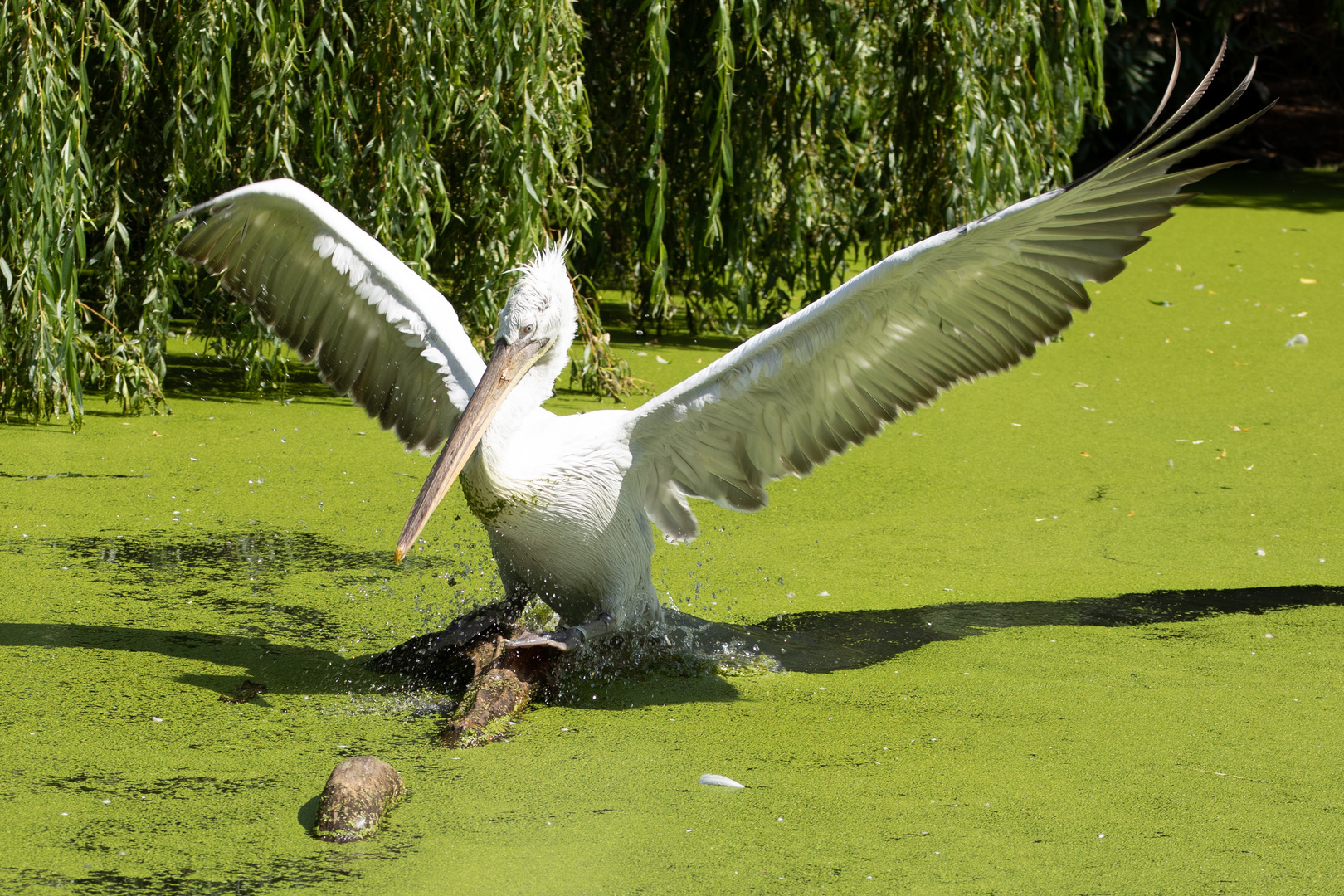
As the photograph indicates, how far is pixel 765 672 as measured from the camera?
12.3ft

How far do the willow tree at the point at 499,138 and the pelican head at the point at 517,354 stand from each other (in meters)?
2.12

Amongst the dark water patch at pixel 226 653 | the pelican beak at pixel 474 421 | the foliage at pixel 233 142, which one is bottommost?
the dark water patch at pixel 226 653

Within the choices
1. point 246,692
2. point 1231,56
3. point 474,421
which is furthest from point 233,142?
point 1231,56

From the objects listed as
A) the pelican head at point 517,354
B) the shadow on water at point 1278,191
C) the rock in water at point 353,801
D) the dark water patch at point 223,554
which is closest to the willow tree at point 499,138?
the dark water patch at point 223,554

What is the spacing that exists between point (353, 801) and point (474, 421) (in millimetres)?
1045

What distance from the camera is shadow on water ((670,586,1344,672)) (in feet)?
12.6

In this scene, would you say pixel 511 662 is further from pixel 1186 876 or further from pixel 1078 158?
pixel 1078 158

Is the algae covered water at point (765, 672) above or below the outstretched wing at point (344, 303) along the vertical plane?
below

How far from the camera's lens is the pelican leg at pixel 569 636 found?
3377 millimetres

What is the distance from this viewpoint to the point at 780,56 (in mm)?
6734

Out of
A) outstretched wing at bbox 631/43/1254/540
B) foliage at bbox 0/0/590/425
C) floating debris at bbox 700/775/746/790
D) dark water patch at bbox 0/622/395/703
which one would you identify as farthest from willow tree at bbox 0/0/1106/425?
floating debris at bbox 700/775/746/790

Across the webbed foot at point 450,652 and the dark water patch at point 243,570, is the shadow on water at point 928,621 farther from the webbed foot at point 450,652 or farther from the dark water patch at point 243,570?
the dark water patch at point 243,570

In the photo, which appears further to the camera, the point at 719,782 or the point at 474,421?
the point at 474,421

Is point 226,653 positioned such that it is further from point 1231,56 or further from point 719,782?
point 1231,56
